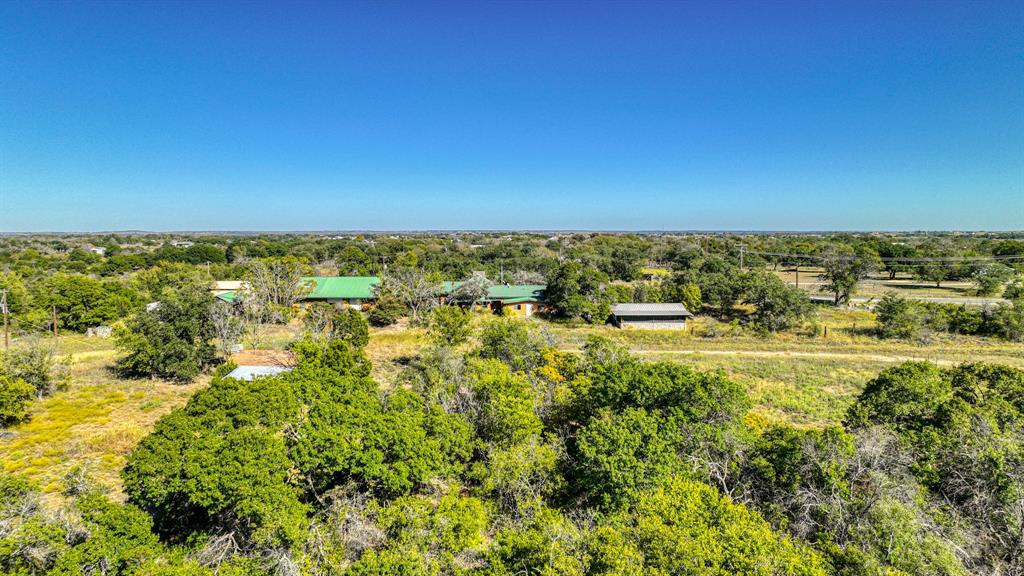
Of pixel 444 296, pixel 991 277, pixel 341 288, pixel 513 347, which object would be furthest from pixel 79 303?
pixel 991 277

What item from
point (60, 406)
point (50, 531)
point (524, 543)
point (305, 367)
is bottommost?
point (60, 406)

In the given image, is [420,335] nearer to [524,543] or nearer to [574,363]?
[574,363]

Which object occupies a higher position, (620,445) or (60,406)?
(620,445)

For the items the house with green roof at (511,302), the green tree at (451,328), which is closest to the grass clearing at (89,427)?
the green tree at (451,328)

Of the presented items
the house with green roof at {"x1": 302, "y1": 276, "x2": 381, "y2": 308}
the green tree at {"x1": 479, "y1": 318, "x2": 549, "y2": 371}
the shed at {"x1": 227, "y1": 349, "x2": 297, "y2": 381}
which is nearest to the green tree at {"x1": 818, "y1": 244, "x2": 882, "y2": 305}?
the green tree at {"x1": 479, "y1": 318, "x2": 549, "y2": 371}

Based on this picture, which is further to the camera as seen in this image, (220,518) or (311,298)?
(311,298)

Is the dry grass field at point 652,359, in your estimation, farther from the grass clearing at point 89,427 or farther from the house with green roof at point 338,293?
the house with green roof at point 338,293

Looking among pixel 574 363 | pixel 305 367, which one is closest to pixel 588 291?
pixel 574 363
